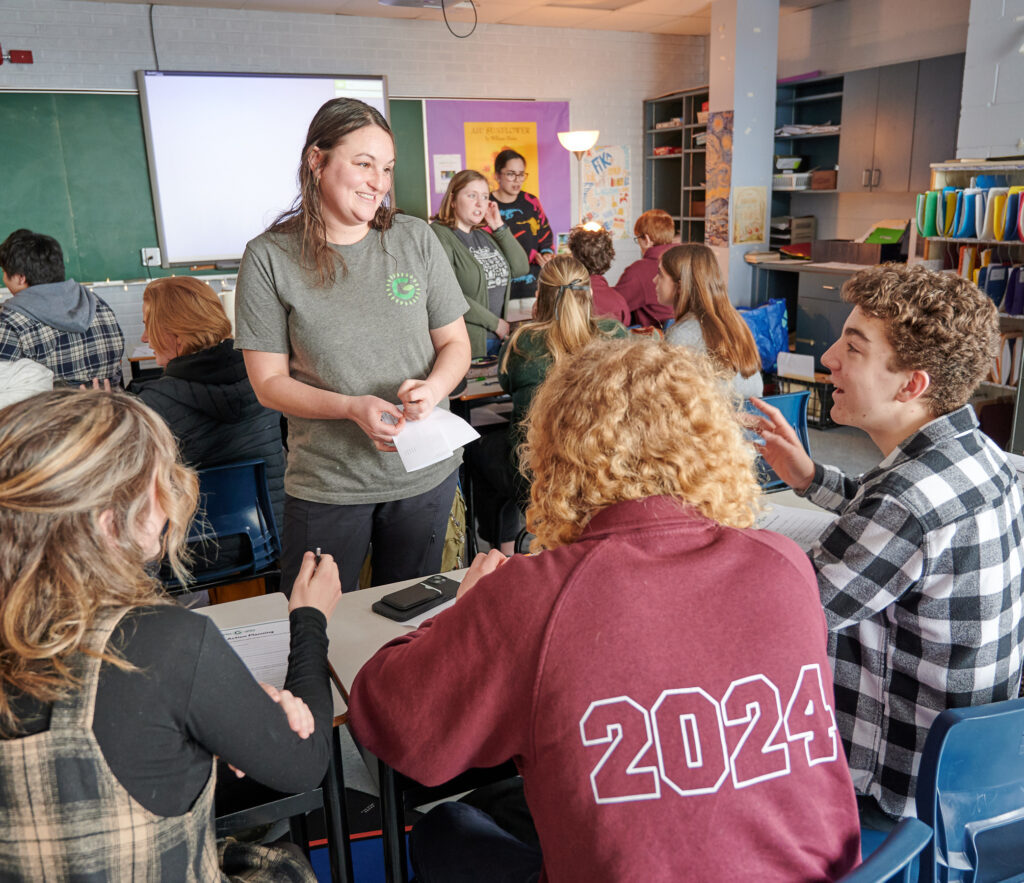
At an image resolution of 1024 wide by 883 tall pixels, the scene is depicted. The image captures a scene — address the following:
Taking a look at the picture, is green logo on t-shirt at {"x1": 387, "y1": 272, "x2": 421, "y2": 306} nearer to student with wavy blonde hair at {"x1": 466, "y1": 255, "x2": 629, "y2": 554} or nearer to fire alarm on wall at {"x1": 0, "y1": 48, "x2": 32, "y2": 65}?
student with wavy blonde hair at {"x1": 466, "y1": 255, "x2": 629, "y2": 554}

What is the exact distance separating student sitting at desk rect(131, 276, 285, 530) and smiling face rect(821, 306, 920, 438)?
1.81m

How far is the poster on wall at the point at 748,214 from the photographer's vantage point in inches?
259

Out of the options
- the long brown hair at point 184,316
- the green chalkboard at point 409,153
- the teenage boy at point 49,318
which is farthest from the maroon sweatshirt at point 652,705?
the green chalkboard at point 409,153

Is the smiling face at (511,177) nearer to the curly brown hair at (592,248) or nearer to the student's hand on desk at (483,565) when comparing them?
the curly brown hair at (592,248)

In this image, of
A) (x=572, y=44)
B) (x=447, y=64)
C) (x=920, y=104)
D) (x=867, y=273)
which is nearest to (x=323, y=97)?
(x=447, y=64)

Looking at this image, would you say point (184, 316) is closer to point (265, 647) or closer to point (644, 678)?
point (265, 647)

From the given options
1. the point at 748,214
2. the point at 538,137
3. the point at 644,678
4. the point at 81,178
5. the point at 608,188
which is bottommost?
the point at 644,678

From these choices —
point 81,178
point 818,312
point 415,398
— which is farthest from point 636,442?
point 81,178

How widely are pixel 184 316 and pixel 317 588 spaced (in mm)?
1641

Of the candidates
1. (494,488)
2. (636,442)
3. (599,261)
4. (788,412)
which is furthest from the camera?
(599,261)

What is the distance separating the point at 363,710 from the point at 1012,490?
0.99 metres

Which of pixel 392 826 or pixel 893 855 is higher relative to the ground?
pixel 893 855

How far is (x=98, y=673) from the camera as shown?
85 cm

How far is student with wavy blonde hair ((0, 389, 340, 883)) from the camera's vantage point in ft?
2.76
